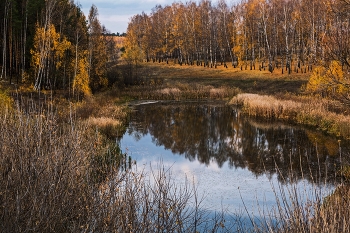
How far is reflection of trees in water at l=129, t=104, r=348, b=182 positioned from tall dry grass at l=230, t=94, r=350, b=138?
3.06 ft

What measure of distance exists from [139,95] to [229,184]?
85.2 feet

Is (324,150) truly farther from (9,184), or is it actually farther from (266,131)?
(9,184)

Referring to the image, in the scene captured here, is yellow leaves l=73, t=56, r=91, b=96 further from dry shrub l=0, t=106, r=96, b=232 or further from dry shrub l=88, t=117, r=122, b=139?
dry shrub l=0, t=106, r=96, b=232

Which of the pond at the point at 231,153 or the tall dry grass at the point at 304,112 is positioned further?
the tall dry grass at the point at 304,112

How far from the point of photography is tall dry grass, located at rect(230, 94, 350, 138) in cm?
1870

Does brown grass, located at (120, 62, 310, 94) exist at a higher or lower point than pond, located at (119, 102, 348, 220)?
higher

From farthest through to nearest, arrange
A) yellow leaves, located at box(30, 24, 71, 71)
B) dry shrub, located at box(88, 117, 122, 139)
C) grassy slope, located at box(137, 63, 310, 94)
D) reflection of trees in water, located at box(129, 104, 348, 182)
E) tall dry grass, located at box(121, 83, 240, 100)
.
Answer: grassy slope, located at box(137, 63, 310, 94)
tall dry grass, located at box(121, 83, 240, 100)
yellow leaves, located at box(30, 24, 71, 71)
dry shrub, located at box(88, 117, 122, 139)
reflection of trees in water, located at box(129, 104, 348, 182)

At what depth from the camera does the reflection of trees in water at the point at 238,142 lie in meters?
14.0

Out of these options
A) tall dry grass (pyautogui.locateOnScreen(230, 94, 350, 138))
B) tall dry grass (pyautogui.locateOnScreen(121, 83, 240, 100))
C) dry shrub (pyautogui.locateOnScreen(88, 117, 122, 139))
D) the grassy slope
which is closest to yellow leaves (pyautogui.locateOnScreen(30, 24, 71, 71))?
tall dry grass (pyautogui.locateOnScreen(121, 83, 240, 100))

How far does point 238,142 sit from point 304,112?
6.36 m

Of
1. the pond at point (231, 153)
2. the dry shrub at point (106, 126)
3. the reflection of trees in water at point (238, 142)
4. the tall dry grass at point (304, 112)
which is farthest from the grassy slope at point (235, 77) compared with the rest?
the dry shrub at point (106, 126)

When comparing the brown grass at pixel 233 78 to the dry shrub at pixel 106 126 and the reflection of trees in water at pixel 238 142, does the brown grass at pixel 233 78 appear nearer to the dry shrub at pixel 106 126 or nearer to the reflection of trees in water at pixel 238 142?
the reflection of trees in water at pixel 238 142

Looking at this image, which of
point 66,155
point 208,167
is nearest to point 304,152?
point 208,167

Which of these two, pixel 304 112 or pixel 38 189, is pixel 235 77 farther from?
pixel 38 189
